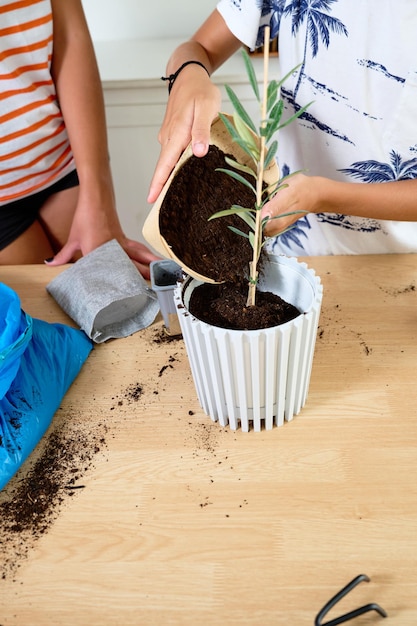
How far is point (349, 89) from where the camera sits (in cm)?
92

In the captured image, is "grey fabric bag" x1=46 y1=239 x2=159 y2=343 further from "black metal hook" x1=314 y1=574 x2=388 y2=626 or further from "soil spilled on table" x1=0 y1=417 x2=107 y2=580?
"black metal hook" x1=314 y1=574 x2=388 y2=626

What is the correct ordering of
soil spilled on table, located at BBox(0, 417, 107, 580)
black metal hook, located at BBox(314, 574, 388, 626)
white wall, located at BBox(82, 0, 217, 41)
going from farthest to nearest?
white wall, located at BBox(82, 0, 217, 41) → soil spilled on table, located at BBox(0, 417, 107, 580) → black metal hook, located at BBox(314, 574, 388, 626)

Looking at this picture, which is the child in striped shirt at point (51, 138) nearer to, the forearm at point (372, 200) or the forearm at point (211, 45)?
the forearm at point (211, 45)

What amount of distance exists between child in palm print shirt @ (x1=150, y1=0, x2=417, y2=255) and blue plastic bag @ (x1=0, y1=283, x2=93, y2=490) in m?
0.27

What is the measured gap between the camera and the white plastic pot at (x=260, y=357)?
62 centimetres

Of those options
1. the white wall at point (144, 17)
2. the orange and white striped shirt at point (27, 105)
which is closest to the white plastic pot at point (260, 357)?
the orange and white striped shirt at point (27, 105)

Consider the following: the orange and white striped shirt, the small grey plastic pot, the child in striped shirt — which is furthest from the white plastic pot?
the orange and white striped shirt

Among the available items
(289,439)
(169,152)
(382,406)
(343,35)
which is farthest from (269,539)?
(343,35)

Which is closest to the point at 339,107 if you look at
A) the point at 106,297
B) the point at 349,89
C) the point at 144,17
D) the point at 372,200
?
the point at 349,89

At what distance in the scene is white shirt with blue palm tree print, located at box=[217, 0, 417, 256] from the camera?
85 centimetres

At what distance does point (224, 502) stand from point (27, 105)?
0.88m

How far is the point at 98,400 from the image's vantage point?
30.6 inches

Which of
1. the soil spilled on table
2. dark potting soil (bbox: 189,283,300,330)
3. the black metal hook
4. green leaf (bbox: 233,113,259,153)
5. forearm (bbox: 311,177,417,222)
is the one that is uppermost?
green leaf (bbox: 233,113,259,153)

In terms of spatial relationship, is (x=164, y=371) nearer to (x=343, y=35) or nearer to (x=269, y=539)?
(x=269, y=539)
